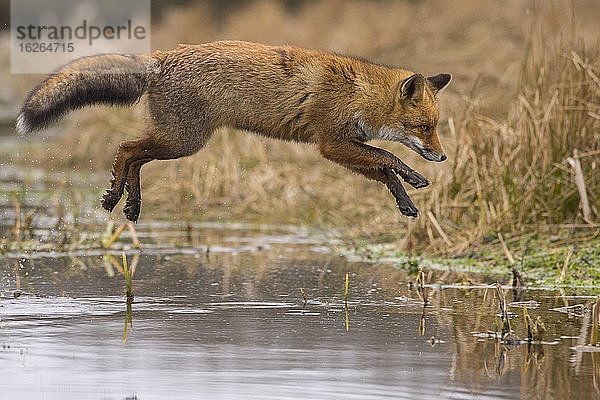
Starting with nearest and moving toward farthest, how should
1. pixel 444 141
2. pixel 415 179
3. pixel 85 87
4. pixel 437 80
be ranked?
1. pixel 85 87
2. pixel 415 179
3. pixel 437 80
4. pixel 444 141

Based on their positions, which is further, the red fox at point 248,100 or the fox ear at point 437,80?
the fox ear at point 437,80

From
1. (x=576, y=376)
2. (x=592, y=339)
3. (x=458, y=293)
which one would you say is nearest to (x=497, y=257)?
(x=458, y=293)

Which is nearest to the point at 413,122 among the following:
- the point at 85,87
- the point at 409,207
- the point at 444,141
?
the point at 409,207

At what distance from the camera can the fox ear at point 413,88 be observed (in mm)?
8867

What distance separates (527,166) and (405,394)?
17.3 feet

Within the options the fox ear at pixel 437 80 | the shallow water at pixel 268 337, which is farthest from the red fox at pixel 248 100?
the shallow water at pixel 268 337

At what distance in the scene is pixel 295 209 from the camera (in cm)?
1352

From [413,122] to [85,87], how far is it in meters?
2.43

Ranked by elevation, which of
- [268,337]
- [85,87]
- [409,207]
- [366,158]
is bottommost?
[268,337]

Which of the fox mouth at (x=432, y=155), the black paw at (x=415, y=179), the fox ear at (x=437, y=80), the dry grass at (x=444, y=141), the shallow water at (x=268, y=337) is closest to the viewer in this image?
the shallow water at (x=268, y=337)

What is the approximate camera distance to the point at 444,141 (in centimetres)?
1177

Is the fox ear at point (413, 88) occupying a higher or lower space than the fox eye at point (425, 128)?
higher

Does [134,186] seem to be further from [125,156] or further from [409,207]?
[409,207]

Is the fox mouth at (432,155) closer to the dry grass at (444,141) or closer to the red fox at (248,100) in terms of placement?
the red fox at (248,100)
